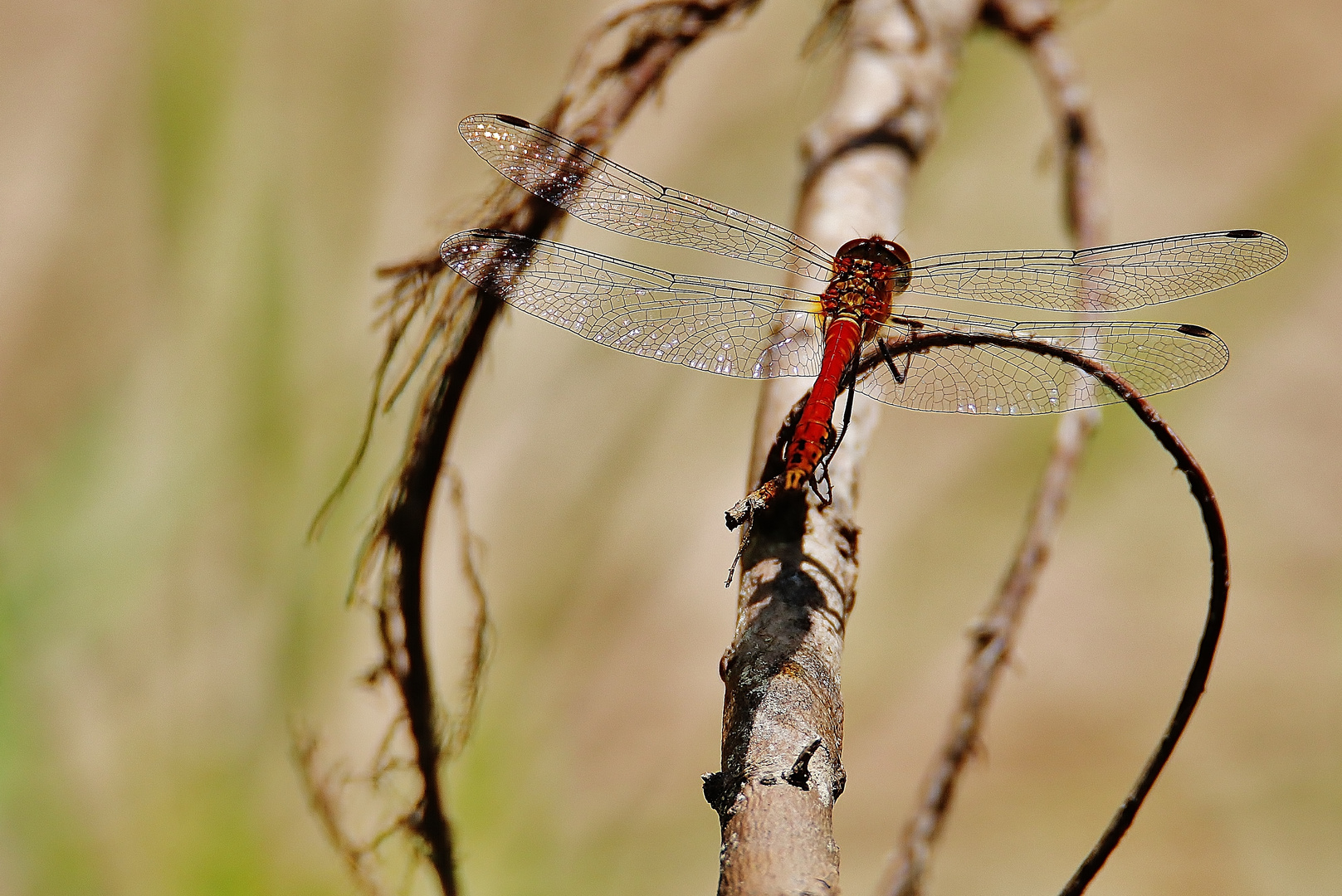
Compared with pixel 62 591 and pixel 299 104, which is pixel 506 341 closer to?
pixel 299 104

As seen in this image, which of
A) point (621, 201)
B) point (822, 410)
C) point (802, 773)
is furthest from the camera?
point (621, 201)

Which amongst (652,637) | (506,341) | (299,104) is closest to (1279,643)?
(652,637)

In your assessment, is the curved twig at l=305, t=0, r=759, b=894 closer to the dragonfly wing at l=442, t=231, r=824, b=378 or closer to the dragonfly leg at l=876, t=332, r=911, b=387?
the dragonfly wing at l=442, t=231, r=824, b=378

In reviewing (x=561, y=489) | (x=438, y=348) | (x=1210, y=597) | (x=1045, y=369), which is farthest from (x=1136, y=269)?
(x=561, y=489)

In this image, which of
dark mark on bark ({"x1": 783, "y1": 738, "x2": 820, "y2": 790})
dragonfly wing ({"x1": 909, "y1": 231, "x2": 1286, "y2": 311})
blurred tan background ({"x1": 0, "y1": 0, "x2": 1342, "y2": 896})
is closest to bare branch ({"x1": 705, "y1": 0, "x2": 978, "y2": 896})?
dark mark on bark ({"x1": 783, "y1": 738, "x2": 820, "y2": 790})

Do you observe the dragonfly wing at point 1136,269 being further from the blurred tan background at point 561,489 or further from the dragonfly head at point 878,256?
the blurred tan background at point 561,489

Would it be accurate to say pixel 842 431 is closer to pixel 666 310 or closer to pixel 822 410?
pixel 822 410

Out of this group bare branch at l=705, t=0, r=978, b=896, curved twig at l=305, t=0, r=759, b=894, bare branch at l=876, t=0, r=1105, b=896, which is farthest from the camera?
bare branch at l=876, t=0, r=1105, b=896
